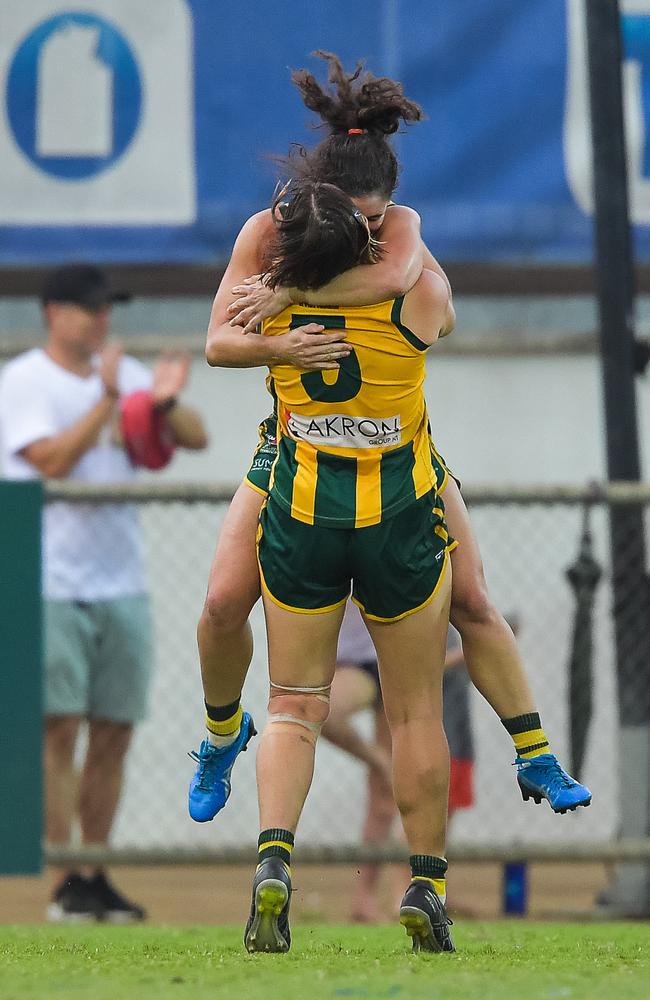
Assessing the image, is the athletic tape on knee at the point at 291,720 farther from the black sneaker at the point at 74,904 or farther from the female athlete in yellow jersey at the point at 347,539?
the black sneaker at the point at 74,904

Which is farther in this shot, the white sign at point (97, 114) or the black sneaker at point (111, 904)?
the white sign at point (97, 114)

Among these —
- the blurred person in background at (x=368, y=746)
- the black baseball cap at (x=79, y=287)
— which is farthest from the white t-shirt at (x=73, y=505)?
the blurred person in background at (x=368, y=746)

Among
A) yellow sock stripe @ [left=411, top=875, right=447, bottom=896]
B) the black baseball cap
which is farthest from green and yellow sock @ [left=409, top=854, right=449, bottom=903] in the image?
the black baseball cap

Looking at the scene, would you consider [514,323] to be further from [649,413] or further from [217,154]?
[217,154]

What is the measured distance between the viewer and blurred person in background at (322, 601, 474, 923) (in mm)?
6862

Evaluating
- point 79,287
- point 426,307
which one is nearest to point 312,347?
point 426,307

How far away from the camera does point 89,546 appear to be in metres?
Answer: 6.97

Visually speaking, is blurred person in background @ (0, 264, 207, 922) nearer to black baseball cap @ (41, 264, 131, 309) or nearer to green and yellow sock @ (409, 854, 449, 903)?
black baseball cap @ (41, 264, 131, 309)

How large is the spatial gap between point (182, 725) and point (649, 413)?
299cm

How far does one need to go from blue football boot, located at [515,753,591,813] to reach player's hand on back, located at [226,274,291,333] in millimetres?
1400

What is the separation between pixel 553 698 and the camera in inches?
334

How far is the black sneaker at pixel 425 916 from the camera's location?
4.23 m

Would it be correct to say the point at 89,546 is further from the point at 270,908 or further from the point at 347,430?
the point at 270,908

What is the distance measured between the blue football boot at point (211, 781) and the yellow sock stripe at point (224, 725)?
1.6 inches
